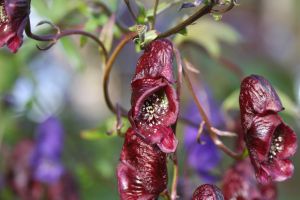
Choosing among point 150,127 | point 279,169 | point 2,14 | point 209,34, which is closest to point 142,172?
point 150,127

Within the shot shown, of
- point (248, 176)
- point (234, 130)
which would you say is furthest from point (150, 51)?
point (234, 130)

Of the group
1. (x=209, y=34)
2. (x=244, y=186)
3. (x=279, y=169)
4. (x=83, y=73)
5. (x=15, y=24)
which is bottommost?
(x=83, y=73)

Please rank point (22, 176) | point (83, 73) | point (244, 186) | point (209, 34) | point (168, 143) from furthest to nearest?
point (83, 73) < point (209, 34) < point (22, 176) < point (244, 186) < point (168, 143)

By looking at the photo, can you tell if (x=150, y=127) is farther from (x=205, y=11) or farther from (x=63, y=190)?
(x=63, y=190)

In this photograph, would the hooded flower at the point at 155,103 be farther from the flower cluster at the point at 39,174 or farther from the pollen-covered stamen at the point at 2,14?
the flower cluster at the point at 39,174

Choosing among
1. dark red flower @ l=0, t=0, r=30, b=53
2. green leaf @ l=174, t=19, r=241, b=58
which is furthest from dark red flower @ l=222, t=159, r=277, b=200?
dark red flower @ l=0, t=0, r=30, b=53

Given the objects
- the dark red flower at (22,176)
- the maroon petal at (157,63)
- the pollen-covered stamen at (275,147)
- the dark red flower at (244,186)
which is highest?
the maroon petal at (157,63)

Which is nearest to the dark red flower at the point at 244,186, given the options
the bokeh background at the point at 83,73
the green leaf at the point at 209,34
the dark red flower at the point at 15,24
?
the bokeh background at the point at 83,73
